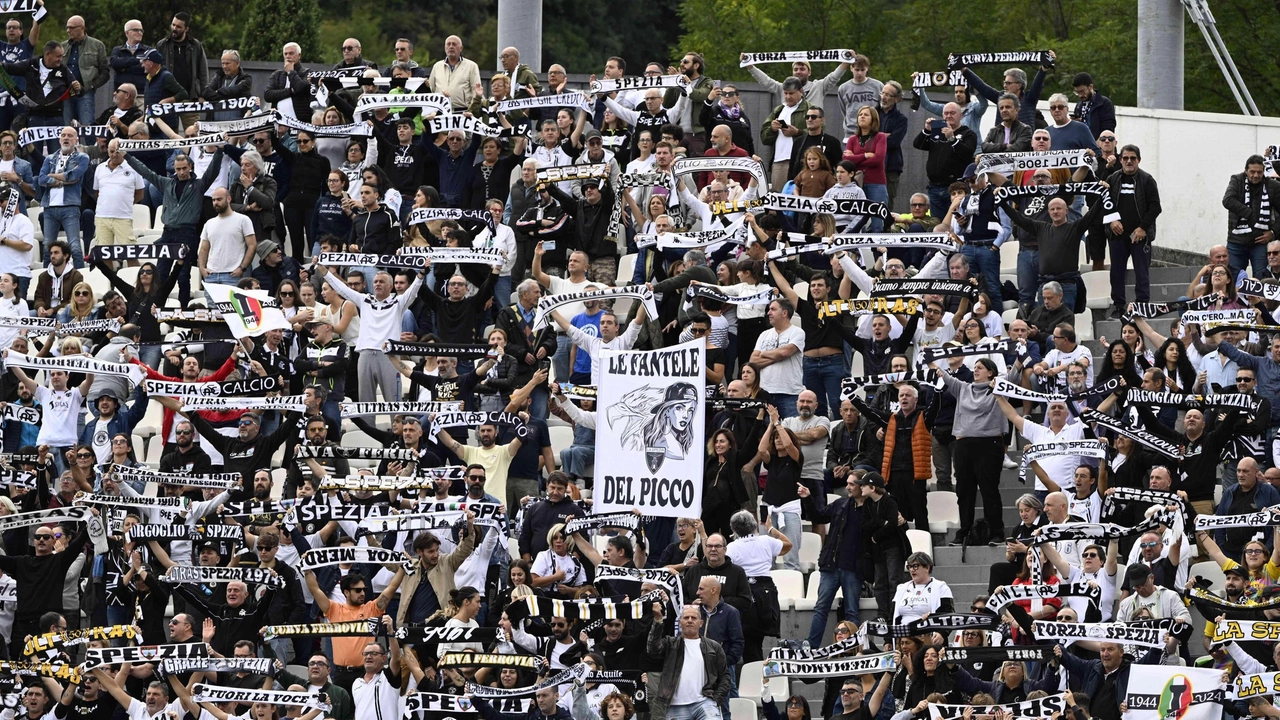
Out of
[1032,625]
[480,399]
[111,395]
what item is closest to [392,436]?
[480,399]

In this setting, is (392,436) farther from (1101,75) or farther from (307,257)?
(1101,75)

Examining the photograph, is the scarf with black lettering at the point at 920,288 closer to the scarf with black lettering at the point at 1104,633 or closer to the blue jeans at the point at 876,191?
the blue jeans at the point at 876,191

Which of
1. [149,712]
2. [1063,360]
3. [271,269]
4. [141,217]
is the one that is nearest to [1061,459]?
[1063,360]

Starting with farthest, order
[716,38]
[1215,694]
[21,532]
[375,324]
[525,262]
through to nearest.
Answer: [716,38], [525,262], [375,324], [21,532], [1215,694]

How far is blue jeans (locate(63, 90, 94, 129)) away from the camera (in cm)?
2886

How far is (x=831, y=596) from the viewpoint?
21.5 m

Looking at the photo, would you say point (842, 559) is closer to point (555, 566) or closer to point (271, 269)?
→ point (555, 566)

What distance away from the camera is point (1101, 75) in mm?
42562

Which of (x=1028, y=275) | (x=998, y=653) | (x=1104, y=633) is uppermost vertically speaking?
(x=1028, y=275)

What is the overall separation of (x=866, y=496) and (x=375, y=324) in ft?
17.1

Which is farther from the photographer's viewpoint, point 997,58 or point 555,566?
point 997,58

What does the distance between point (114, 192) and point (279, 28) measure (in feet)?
57.6

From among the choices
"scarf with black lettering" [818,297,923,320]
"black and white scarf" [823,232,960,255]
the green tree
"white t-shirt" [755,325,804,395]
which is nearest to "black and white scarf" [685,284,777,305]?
"scarf with black lettering" [818,297,923,320]

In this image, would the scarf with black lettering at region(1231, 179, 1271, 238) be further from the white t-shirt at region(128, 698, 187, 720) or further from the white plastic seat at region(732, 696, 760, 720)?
the white t-shirt at region(128, 698, 187, 720)
